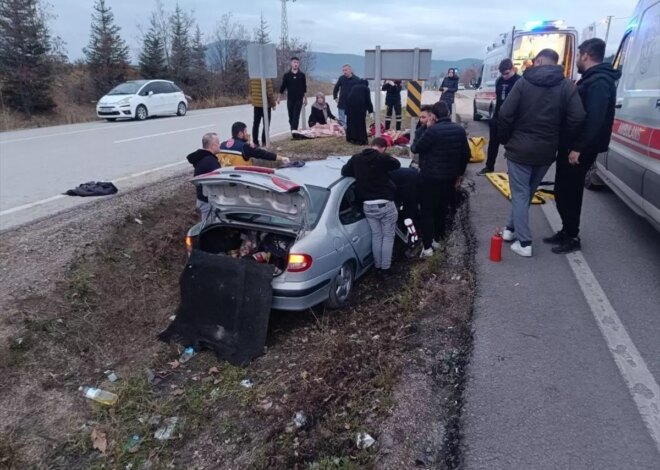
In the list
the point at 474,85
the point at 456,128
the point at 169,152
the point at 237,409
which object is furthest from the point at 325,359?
the point at 474,85

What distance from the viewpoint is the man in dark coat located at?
11789 mm

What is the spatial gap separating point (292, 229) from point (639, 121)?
3.69 metres

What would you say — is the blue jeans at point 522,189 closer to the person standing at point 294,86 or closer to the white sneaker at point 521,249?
the white sneaker at point 521,249

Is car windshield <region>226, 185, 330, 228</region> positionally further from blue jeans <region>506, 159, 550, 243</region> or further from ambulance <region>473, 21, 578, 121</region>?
ambulance <region>473, 21, 578, 121</region>

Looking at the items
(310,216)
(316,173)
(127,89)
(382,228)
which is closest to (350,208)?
(382,228)

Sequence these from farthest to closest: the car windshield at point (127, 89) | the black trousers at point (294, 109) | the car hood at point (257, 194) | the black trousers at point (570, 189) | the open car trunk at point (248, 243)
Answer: the car windshield at point (127, 89) → the black trousers at point (294, 109) → the black trousers at point (570, 189) → the open car trunk at point (248, 243) → the car hood at point (257, 194)

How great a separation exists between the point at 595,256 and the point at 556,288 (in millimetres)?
1075

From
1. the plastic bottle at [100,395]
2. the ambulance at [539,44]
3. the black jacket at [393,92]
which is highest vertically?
the ambulance at [539,44]

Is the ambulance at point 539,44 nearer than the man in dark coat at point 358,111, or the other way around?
the man in dark coat at point 358,111

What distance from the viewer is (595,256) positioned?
5.25 metres

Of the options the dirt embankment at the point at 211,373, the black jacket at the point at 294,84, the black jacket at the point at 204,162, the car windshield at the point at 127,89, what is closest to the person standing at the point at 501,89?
the dirt embankment at the point at 211,373

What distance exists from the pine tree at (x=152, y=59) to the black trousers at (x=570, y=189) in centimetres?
3273

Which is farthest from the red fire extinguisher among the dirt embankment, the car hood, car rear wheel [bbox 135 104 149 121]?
car rear wheel [bbox 135 104 149 121]

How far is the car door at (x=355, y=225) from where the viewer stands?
16.9 feet
